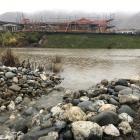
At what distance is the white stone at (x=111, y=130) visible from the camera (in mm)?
11242

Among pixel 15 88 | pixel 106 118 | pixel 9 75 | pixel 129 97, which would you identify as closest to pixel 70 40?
pixel 9 75

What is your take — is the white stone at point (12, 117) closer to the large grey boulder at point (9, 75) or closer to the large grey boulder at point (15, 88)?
the large grey boulder at point (15, 88)

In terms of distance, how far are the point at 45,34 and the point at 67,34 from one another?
6058 millimetres

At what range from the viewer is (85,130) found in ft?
36.3

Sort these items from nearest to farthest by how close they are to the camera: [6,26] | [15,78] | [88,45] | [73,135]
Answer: [73,135] < [15,78] < [88,45] < [6,26]

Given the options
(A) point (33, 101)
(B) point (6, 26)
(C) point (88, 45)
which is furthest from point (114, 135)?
(B) point (6, 26)

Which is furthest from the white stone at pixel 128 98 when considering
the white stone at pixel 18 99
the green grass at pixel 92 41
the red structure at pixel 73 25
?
the red structure at pixel 73 25

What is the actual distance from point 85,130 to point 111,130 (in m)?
0.86

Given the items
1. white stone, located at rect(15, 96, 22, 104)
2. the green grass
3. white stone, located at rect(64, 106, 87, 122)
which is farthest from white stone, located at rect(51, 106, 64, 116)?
the green grass

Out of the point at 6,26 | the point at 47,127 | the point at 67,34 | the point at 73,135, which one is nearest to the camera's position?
the point at 73,135

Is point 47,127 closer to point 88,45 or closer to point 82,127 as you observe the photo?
point 82,127

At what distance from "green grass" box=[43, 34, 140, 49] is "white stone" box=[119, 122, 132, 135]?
70.6m

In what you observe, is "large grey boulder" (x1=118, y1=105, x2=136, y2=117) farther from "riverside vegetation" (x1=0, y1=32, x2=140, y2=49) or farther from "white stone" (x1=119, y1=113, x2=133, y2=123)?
"riverside vegetation" (x1=0, y1=32, x2=140, y2=49)

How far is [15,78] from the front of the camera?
1941cm
